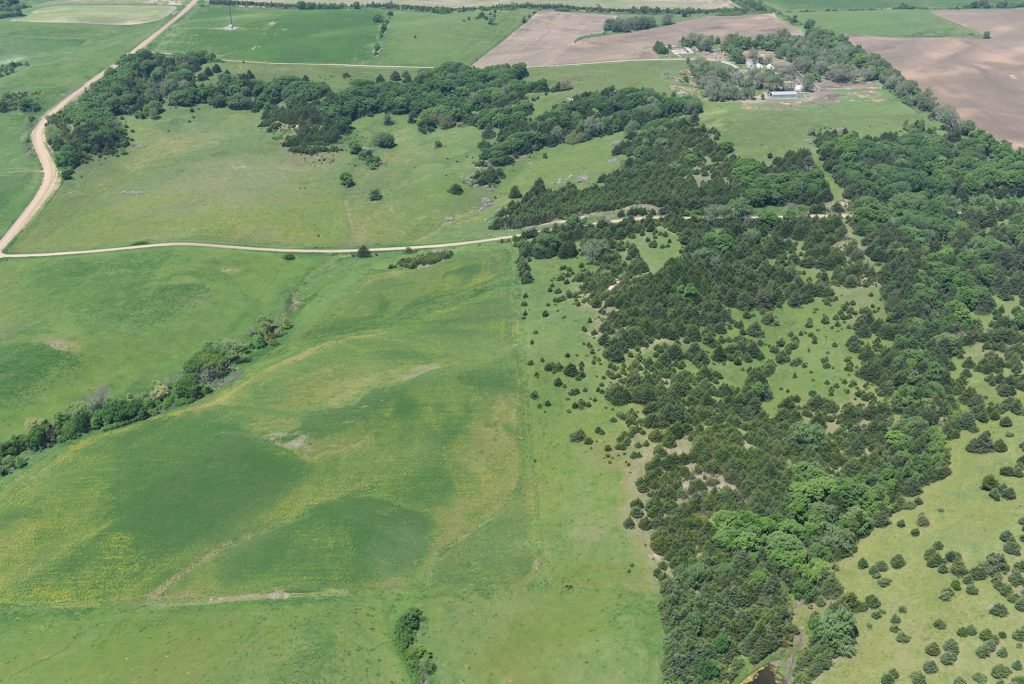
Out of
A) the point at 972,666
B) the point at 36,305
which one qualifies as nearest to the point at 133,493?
the point at 36,305

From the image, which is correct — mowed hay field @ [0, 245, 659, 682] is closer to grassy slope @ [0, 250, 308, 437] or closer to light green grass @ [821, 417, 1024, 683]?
grassy slope @ [0, 250, 308, 437]

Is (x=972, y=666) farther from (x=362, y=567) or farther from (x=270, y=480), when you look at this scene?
(x=270, y=480)

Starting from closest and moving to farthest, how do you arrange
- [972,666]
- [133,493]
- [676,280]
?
[972,666]
[133,493]
[676,280]

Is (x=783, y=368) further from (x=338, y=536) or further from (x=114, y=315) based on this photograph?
(x=114, y=315)

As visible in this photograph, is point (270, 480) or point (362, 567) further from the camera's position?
point (270, 480)

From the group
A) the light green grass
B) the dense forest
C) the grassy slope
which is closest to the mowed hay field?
the dense forest

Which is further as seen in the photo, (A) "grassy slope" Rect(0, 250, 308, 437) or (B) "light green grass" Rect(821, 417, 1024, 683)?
(A) "grassy slope" Rect(0, 250, 308, 437)

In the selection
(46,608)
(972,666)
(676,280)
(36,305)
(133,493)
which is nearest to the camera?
(972,666)

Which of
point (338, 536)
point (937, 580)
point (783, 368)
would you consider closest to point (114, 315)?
point (338, 536)
